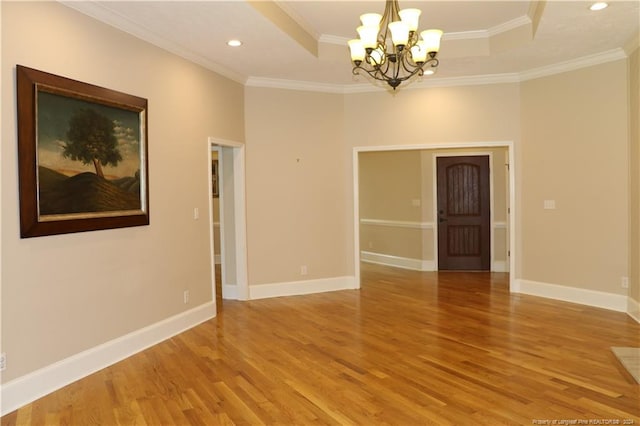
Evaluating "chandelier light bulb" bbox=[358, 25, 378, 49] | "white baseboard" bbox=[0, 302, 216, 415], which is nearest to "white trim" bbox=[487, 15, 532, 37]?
"chandelier light bulb" bbox=[358, 25, 378, 49]

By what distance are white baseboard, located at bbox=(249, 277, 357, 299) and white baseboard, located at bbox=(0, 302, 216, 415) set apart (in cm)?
126

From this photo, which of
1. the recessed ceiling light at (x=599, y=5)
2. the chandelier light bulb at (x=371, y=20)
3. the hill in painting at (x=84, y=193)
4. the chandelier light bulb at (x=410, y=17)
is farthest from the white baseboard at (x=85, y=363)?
the recessed ceiling light at (x=599, y=5)

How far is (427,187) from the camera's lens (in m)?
8.25

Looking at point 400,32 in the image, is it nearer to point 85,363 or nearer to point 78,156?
point 78,156

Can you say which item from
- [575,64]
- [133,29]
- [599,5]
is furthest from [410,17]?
[575,64]

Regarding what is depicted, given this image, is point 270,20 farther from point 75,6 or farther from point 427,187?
point 427,187

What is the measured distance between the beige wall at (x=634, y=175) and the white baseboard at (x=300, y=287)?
3318mm

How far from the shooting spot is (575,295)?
5.75 metres

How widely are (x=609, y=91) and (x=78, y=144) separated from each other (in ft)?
17.8

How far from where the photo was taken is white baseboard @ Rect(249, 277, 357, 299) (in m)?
6.20

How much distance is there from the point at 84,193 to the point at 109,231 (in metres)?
0.41

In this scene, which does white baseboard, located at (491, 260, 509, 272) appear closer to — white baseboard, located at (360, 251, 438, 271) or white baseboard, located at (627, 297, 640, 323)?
white baseboard, located at (360, 251, 438, 271)

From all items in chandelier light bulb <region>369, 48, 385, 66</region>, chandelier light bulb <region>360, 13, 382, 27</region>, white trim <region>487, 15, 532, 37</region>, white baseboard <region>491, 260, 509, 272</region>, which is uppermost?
white trim <region>487, 15, 532, 37</region>

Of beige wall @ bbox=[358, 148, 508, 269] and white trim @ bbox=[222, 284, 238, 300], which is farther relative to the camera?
beige wall @ bbox=[358, 148, 508, 269]
